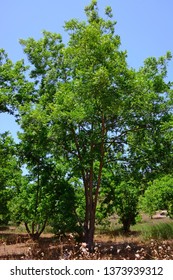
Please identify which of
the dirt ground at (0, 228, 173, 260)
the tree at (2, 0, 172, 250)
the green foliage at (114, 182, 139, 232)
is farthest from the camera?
the green foliage at (114, 182, 139, 232)

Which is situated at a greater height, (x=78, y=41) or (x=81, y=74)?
(x=78, y=41)

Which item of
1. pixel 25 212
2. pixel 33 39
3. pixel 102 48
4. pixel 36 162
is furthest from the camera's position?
pixel 25 212

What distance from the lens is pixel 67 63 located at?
1605cm

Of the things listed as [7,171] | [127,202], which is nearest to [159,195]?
[127,202]

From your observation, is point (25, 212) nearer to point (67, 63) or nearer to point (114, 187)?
point (114, 187)

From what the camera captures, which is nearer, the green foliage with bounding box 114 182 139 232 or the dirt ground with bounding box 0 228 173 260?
the dirt ground with bounding box 0 228 173 260

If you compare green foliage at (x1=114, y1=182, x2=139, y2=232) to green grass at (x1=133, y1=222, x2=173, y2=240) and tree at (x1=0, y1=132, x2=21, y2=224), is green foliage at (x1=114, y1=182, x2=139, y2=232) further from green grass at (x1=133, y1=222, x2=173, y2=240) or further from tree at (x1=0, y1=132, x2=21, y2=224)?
tree at (x1=0, y1=132, x2=21, y2=224)

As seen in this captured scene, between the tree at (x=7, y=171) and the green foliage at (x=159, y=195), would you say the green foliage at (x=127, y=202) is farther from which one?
the tree at (x=7, y=171)

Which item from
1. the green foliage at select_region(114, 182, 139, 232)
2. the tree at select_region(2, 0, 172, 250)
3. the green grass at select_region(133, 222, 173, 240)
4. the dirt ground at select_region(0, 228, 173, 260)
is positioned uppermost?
the tree at select_region(2, 0, 172, 250)

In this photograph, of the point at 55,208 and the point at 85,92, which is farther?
the point at 55,208

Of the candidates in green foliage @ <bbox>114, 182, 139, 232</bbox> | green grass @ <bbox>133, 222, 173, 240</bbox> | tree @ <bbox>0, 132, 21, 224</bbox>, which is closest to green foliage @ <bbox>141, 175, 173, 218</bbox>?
green foliage @ <bbox>114, 182, 139, 232</bbox>

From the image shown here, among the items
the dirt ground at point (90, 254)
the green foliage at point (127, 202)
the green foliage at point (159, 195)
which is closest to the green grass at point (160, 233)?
the dirt ground at point (90, 254)

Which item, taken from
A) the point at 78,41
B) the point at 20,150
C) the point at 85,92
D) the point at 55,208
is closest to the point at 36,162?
the point at 20,150

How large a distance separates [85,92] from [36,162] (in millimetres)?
4297
